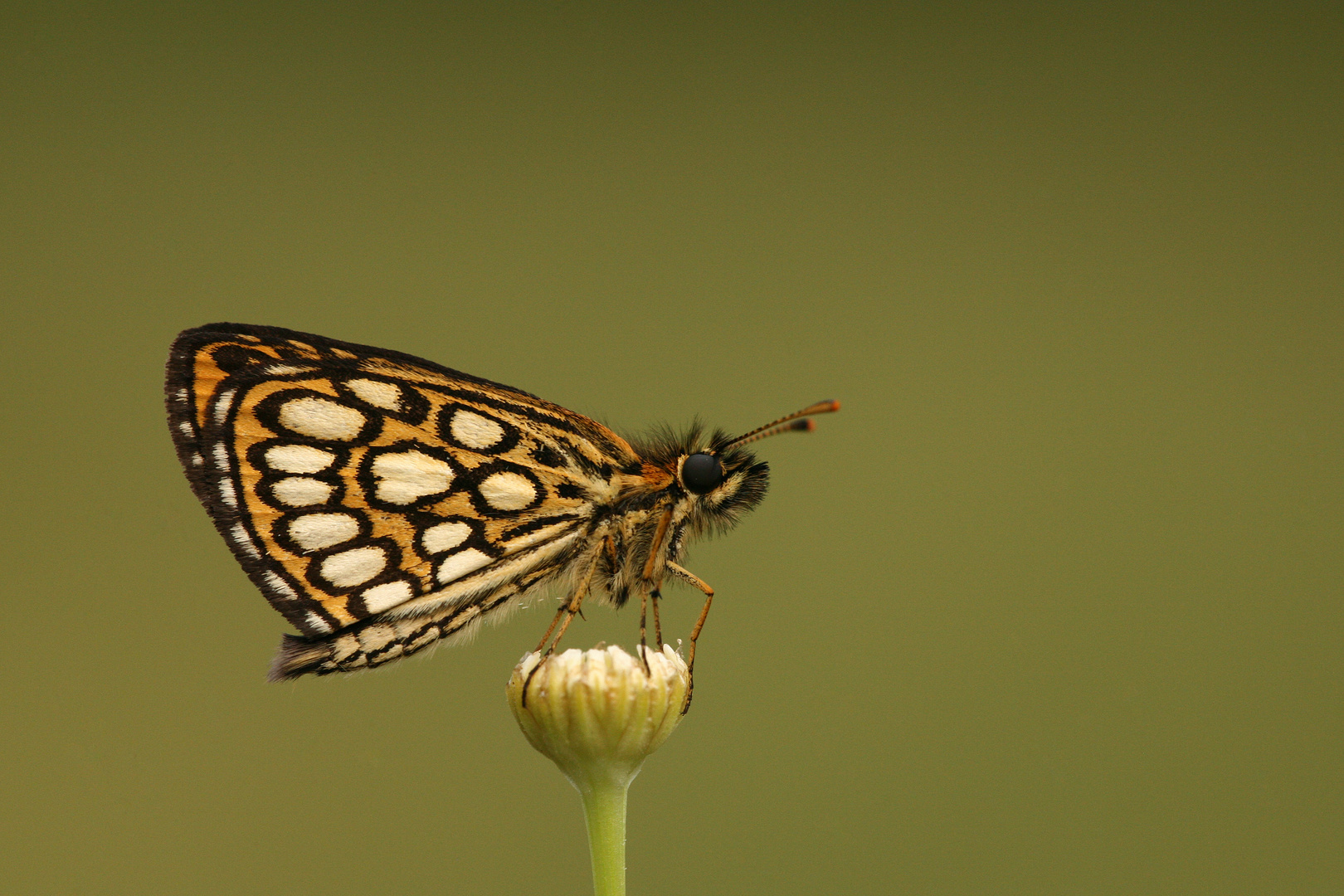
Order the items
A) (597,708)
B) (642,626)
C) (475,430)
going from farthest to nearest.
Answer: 1. (475,430)
2. (642,626)
3. (597,708)

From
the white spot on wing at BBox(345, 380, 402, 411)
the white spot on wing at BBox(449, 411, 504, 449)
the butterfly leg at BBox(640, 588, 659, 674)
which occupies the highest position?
the white spot on wing at BBox(345, 380, 402, 411)

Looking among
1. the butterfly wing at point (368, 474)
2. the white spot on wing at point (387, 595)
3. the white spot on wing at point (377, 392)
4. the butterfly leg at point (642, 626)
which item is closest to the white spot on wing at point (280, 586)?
the butterfly wing at point (368, 474)

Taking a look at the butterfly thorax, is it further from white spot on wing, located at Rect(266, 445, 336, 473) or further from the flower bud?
the flower bud

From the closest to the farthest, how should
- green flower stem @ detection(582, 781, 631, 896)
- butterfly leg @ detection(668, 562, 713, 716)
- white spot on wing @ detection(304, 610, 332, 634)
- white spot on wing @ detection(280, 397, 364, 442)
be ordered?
green flower stem @ detection(582, 781, 631, 896), butterfly leg @ detection(668, 562, 713, 716), white spot on wing @ detection(304, 610, 332, 634), white spot on wing @ detection(280, 397, 364, 442)

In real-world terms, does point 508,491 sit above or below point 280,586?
above

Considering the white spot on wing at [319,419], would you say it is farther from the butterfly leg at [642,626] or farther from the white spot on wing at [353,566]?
the butterfly leg at [642,626]

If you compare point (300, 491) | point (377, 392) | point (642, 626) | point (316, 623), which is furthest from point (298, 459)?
point (642, 626)

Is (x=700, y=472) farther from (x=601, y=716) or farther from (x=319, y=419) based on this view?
(x=319, y=419)

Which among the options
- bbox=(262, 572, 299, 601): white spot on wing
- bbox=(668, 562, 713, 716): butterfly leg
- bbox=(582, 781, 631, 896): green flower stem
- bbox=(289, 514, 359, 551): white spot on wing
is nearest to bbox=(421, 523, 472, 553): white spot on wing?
bbox=(289, 514, 359, 551): white spot on wing
